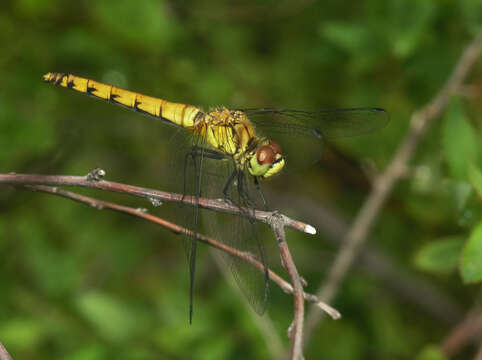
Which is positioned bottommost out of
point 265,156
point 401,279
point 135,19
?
point 401,279

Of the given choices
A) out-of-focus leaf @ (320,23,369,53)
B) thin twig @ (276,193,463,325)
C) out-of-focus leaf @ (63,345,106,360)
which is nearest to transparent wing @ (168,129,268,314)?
out-of-focus leaf @ (63,345,106,360)

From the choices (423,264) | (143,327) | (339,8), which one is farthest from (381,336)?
(339,8)

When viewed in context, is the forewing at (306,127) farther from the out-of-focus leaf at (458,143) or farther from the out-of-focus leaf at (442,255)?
the out-of-focus leaf at (442,255)

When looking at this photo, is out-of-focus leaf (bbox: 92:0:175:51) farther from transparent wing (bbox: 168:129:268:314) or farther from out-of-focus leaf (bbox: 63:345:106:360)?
out-of-focus leaf (bbox: 63:345:106:360)

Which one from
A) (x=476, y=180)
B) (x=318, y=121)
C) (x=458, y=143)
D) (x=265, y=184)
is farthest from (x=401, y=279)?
(x=476, y=180)

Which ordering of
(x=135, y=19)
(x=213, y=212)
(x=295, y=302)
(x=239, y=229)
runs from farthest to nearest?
1. (x=135, y=19)
2. (x=213, y=212)
3. (x=239, y=229)
4. (x=295, y=302)

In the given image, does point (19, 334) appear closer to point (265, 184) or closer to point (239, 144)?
point (239, 144)

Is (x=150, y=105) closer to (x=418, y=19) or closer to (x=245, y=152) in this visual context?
(x=245, y=152)
